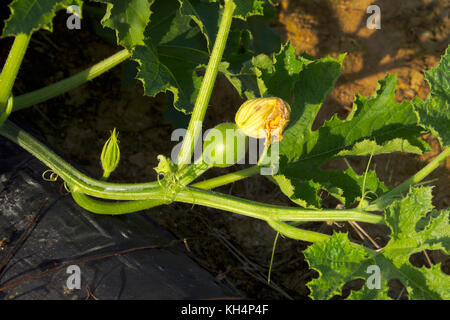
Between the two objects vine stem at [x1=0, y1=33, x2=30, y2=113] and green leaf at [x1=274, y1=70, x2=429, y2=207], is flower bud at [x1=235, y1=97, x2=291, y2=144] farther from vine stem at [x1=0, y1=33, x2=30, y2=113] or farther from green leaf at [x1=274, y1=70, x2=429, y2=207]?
vine stem at [x1=0, y1=33, x2=30, y2=113]

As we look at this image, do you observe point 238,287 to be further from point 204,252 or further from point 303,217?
point 303,217

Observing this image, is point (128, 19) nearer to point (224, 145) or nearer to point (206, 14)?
point (206, 14)

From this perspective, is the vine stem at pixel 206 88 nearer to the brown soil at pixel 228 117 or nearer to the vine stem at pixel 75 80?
the vine stem at pixel 75 80

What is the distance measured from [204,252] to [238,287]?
236 mm

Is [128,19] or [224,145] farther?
[128,19]

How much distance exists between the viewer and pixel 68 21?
2508mm

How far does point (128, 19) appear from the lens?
5.56 ft

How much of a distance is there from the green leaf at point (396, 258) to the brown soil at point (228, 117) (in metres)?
1.02

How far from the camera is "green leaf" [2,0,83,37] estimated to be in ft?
4.72

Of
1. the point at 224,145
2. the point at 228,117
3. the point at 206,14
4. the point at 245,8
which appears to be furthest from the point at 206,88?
the point at 228,117

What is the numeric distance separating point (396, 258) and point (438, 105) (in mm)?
485

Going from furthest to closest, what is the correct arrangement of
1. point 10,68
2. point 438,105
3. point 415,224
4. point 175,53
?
1. point 175,53
2. point 10,68
3. point 438,105
4. point 415,224

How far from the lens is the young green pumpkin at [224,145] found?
1.57 metres
